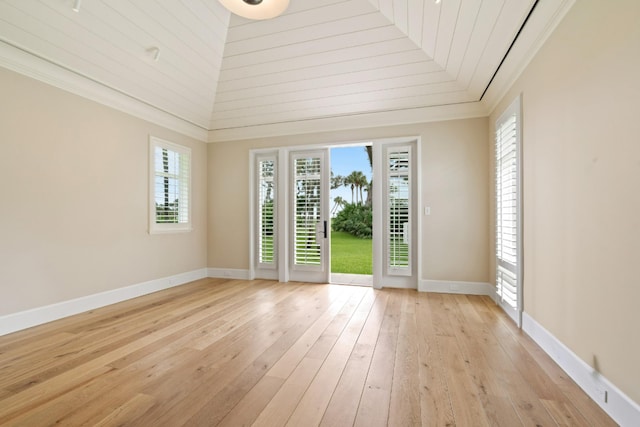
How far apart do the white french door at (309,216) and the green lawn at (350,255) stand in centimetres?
228

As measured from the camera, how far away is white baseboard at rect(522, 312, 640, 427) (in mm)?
1494

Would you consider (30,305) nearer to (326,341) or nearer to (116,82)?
(116,82)

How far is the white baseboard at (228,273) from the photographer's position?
17.2 ft

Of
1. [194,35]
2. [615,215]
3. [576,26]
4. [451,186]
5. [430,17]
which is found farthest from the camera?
[451,186]

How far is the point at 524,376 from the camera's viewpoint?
2.02 metres

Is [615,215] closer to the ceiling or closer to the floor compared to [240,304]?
closer to the ceiling

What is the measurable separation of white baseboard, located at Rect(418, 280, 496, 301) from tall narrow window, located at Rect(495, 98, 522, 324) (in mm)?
454

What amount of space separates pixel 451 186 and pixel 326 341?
289 cm

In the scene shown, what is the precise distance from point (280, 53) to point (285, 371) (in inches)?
138

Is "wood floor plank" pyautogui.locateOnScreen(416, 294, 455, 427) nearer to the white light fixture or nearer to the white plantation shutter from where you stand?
the white plantation shutter

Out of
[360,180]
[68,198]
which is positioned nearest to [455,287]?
[68,198]

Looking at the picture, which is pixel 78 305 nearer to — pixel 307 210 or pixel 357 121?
pixel 307 210

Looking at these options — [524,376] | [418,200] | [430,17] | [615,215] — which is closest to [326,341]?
[524,376]

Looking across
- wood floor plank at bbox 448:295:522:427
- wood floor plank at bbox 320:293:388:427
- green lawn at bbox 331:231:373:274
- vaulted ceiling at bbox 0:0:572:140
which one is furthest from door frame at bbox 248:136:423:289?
green lawn at bbox 331:231:373:274
